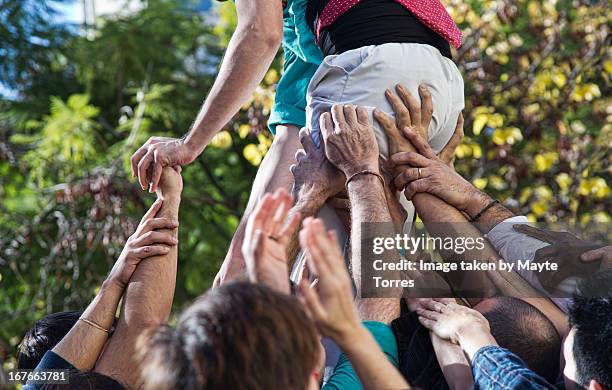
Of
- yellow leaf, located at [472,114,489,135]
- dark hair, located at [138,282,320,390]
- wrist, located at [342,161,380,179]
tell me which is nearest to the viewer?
dark hair, located at [138,282,320,390]

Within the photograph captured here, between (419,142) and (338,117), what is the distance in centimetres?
25

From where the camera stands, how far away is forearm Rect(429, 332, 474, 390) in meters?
2.15

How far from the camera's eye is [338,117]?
2.52 m

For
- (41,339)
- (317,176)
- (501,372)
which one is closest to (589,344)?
(501,372)

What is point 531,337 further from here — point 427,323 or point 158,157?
point 158,157

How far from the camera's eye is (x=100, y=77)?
7.90 metres

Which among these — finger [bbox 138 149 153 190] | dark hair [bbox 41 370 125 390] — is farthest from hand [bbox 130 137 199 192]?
dark hair [bbox 41 370 125 390]

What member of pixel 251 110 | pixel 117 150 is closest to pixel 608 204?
pixel 251 110

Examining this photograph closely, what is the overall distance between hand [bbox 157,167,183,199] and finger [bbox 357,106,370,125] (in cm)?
57

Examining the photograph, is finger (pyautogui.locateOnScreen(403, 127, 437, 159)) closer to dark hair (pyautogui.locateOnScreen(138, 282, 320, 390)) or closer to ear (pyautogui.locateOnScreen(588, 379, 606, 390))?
ear (pyautogui.locateOnScreen(588, 379, 606, 390))

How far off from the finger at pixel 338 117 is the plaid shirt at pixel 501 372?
2.43 ft

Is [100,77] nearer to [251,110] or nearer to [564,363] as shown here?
[251,110]

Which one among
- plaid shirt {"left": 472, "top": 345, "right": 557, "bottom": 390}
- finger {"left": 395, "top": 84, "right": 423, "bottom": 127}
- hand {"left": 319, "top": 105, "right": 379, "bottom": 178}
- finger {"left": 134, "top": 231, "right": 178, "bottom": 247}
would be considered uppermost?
finger {"left": 395, "top": 84, "right": 423, "bottom": 127}

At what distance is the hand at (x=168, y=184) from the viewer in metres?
2.68
